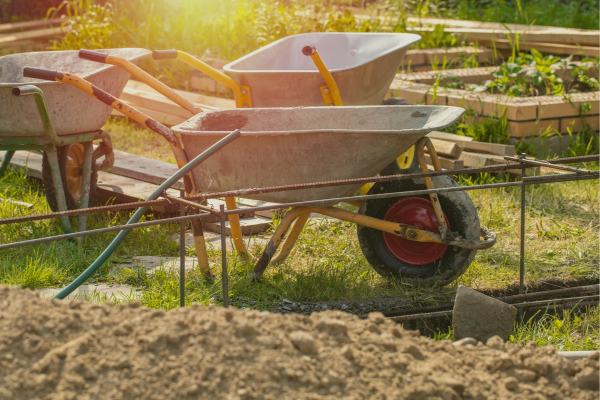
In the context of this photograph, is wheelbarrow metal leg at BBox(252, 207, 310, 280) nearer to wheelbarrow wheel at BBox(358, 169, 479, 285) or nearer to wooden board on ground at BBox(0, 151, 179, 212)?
wheelbarrow wheel at BBox(358, 169, 479, 285)

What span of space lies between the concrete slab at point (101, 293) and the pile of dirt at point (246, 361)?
1118 mm

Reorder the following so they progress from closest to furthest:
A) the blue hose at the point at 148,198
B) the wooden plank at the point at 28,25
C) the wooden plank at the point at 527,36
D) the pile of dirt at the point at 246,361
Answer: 1. the pile of dirt at the point at 246,361
2. the blue hose at the point at 148,198
3. the wooden plank at the point at 527,36
4. the wooden plank at the point at 28,25

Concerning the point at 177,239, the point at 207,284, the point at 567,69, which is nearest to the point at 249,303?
the point at 207,284

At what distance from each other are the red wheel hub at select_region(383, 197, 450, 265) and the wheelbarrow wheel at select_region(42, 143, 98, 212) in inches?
80.1

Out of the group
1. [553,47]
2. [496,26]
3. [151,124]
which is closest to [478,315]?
[151,124]

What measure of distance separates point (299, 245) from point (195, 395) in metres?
2.14

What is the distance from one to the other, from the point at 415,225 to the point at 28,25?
8.83 meters

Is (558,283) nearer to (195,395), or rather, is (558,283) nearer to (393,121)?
(393,121)

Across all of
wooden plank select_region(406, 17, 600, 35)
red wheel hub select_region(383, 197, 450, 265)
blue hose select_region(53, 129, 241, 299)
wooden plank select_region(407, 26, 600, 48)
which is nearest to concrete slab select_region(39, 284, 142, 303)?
blue hose select_region(53, 129, 241, 299)

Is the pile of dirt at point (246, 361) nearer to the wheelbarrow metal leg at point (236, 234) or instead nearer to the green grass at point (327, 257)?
the green grass at point (327, 257)

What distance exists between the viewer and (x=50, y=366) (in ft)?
4.98

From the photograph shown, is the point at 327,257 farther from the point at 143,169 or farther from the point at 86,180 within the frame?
the point at 143,169

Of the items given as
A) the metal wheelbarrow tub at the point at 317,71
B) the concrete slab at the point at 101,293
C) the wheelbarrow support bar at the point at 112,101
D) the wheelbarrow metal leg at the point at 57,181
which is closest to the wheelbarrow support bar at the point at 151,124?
the wheelbarrow support bar at the point at 112,101

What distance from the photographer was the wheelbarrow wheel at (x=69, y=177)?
12.4 feet
